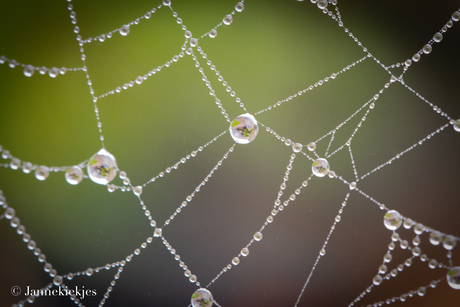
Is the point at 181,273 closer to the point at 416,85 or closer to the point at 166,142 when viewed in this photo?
the point at 166,142

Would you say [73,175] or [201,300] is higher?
[73,175]

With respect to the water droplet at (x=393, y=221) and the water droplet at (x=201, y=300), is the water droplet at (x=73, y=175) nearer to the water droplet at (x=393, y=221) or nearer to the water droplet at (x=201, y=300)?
the water droplet at (x=201, y=300)

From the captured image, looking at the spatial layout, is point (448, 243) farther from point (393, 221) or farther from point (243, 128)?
point (243, 128)

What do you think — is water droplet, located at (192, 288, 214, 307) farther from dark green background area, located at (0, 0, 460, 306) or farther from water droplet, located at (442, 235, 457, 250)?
water droplet, located at (442, 235, 457, 250)

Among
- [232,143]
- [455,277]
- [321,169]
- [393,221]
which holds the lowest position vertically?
[455,277]

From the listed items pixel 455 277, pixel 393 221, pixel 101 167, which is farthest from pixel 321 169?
pixel 101 167

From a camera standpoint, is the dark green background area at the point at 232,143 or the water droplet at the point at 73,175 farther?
the dark green background area at the point at 232,143

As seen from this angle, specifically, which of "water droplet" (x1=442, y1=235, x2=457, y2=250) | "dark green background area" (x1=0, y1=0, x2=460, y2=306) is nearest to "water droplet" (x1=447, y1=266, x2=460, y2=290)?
"water droplet" (x1=442, y1=235, x2=457, y2=250)

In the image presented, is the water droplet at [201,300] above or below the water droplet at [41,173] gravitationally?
below

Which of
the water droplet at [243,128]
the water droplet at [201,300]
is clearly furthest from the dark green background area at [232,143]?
the water droplet at [243,128]
